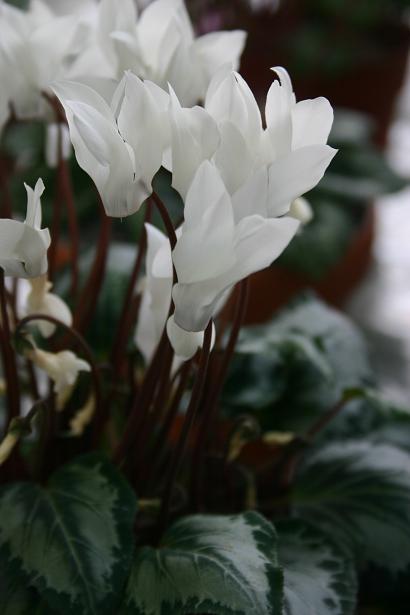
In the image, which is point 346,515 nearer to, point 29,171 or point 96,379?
point 96,379

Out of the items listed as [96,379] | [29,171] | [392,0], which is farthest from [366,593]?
[392,0]

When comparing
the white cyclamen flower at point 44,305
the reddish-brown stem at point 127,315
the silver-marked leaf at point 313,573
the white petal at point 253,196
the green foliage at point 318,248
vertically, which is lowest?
the green foliage at point 318,248

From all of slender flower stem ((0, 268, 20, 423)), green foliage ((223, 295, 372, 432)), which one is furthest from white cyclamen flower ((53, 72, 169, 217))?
green foliage ((223, 295, 372, 432))

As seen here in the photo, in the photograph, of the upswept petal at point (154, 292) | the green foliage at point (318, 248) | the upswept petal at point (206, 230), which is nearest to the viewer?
the upswept petal at point (206, 230)

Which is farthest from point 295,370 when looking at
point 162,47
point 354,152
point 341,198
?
point 354,152

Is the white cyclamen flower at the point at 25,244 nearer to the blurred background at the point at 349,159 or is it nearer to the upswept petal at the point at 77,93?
the upswept petal at the point at 77,93

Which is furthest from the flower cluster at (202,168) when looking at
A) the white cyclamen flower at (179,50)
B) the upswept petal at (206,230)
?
the white cyclamen flower at (179,50)

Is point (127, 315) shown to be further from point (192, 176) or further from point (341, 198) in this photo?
point (341, 198)

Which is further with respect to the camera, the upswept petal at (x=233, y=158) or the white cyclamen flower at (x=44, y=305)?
the white cyclamen flower at (x=44, y=305)
